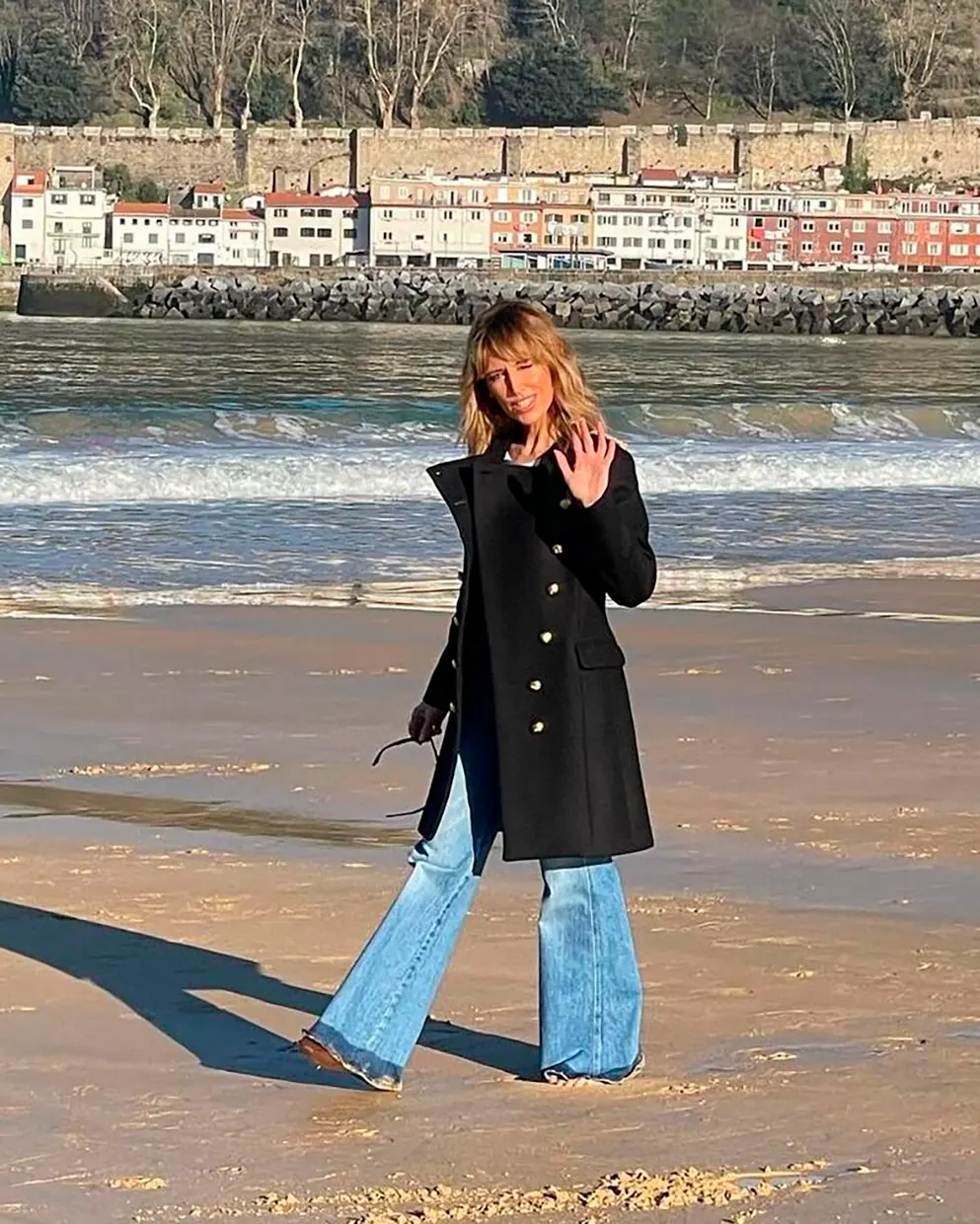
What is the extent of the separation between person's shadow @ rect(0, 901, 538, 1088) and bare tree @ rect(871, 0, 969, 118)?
86.5 metres

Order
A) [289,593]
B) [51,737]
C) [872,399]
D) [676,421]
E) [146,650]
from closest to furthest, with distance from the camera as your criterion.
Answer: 1. [51,737]
2. [146,650]
3. [289,593]
4. [676,421]
5. [872,399]

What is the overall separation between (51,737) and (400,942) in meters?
2.86

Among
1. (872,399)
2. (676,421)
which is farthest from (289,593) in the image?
(872,399)

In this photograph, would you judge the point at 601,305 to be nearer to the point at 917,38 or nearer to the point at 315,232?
the point at 315,232

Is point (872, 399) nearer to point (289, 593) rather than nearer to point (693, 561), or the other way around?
point (693, 561)

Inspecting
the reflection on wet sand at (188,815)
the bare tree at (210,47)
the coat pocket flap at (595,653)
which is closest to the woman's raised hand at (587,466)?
the coat pocket flap at (595,653)

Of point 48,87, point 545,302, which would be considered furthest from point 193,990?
point 48,87

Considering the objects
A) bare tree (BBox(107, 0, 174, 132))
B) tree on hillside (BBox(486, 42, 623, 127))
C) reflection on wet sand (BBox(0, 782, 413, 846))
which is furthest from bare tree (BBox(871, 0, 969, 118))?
reflection on wet sand (BBox(0, 782, 413, 846))

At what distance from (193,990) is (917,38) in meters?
88.1

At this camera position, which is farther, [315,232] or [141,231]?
[315,232]

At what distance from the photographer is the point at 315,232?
70.6 m

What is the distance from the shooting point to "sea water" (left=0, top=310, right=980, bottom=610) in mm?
9883

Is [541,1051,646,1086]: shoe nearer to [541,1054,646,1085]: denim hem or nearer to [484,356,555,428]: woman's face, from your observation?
[541,1054,646,1085]: denim hem

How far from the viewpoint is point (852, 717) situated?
6227 mm
